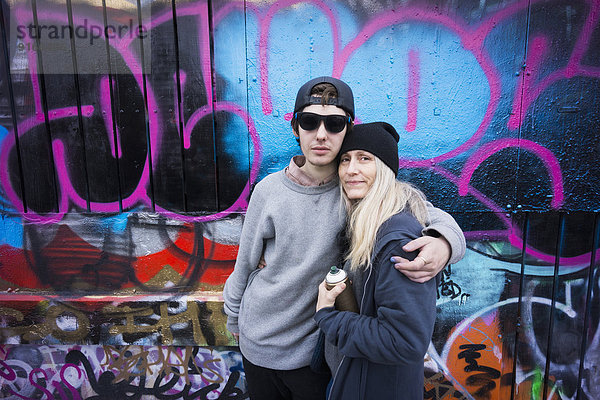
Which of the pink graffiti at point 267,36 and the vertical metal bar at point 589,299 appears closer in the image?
the pink graffiti at point 267,36

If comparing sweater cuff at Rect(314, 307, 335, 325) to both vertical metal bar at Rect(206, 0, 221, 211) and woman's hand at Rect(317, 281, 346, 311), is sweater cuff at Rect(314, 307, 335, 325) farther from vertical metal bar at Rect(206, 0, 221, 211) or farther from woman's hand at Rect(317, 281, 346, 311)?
vertical metal bar at Rect(206, 0, 221, 211)

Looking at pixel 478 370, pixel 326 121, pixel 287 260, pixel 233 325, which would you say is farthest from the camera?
pixel 478 370

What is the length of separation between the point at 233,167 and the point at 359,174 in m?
1.20

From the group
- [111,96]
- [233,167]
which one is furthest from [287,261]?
[111,96]

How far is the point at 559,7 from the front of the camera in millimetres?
2318

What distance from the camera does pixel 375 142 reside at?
1.53 metres

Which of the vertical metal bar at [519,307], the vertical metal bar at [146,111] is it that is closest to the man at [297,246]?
the vertical metal bar at [146,111]

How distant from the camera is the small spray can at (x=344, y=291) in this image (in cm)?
146

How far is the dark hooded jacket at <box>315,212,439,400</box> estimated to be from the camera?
50.8 inches

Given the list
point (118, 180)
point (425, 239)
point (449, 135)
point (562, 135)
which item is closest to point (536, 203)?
point (562, 135)

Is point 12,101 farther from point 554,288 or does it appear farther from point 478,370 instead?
point 554,288

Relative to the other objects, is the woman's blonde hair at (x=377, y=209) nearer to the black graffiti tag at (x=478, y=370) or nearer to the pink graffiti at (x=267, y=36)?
the pink graffiti at (x=267, y=36)

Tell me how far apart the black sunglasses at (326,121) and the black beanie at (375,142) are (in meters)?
0.06

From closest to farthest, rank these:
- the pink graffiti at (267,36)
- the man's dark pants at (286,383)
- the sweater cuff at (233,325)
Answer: the man's dark pants at (286,383) → the sweater cuff at (233,325) → the pink graffiti at (267,36)
